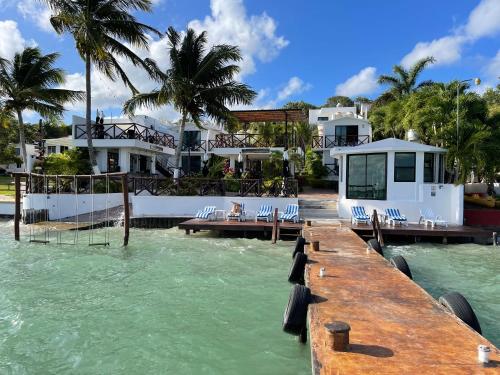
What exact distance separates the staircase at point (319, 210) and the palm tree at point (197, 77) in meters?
7.73

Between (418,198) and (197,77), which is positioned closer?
(418,198)

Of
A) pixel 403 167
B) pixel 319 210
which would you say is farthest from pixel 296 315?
pixel 319 210

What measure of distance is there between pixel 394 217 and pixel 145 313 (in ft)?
40.9

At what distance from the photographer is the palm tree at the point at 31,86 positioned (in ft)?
89.1

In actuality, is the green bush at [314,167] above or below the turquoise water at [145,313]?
above

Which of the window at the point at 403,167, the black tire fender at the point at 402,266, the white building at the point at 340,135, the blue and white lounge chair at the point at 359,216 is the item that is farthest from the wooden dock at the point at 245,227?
the white building at the point at 340,135

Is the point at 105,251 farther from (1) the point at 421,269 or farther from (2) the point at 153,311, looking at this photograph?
(1) the point at 421,269

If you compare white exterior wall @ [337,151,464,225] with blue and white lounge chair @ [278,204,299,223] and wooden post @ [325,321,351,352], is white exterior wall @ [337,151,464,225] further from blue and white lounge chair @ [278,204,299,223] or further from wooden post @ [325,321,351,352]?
wooden post @ [325,321,351,352]

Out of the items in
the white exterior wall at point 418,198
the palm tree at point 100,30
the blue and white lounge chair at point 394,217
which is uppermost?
the palm tree at point 100,30

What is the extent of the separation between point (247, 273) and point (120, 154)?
20555 millimetres

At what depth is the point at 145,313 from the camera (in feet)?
26.7

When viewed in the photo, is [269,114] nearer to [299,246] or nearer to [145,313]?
[299,246]

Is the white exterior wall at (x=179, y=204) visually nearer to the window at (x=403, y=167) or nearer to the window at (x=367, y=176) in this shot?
the window at (x=367, y=176)

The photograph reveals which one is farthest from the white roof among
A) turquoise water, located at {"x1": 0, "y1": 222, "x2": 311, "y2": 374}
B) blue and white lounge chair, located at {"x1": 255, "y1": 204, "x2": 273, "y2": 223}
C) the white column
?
the white column
